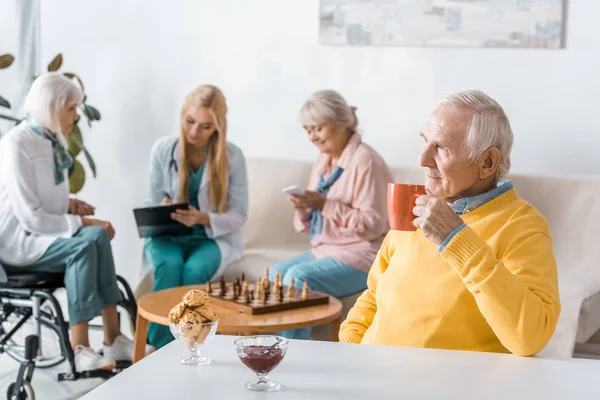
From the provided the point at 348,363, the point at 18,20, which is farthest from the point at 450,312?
the point at 18,20

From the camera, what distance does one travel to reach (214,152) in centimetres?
372

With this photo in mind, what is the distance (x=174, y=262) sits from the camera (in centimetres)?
360

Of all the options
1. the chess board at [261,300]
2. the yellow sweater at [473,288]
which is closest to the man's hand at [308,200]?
the chess board at [261,300]

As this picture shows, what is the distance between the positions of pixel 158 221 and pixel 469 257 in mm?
2198

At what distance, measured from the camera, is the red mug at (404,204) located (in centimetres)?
162

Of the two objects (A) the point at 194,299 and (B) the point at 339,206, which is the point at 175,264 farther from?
(A) the point at 194,299

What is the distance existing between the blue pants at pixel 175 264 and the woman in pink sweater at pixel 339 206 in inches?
11.1

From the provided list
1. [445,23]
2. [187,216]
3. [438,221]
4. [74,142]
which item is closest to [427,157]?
[438,221]

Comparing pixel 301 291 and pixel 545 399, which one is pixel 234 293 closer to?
pixel 301 291

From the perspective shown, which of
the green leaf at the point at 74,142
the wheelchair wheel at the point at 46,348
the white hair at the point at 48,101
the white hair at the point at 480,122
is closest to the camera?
the white hair at the point at 480,122

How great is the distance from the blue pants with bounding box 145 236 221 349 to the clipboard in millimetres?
82

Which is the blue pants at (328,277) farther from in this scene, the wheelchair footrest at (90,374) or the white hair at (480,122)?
the white hair at (480,122)

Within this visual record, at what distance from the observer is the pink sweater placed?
11.3 feet

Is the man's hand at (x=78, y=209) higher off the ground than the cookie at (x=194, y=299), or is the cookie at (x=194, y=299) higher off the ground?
the cookie at (x=194, y=299)
